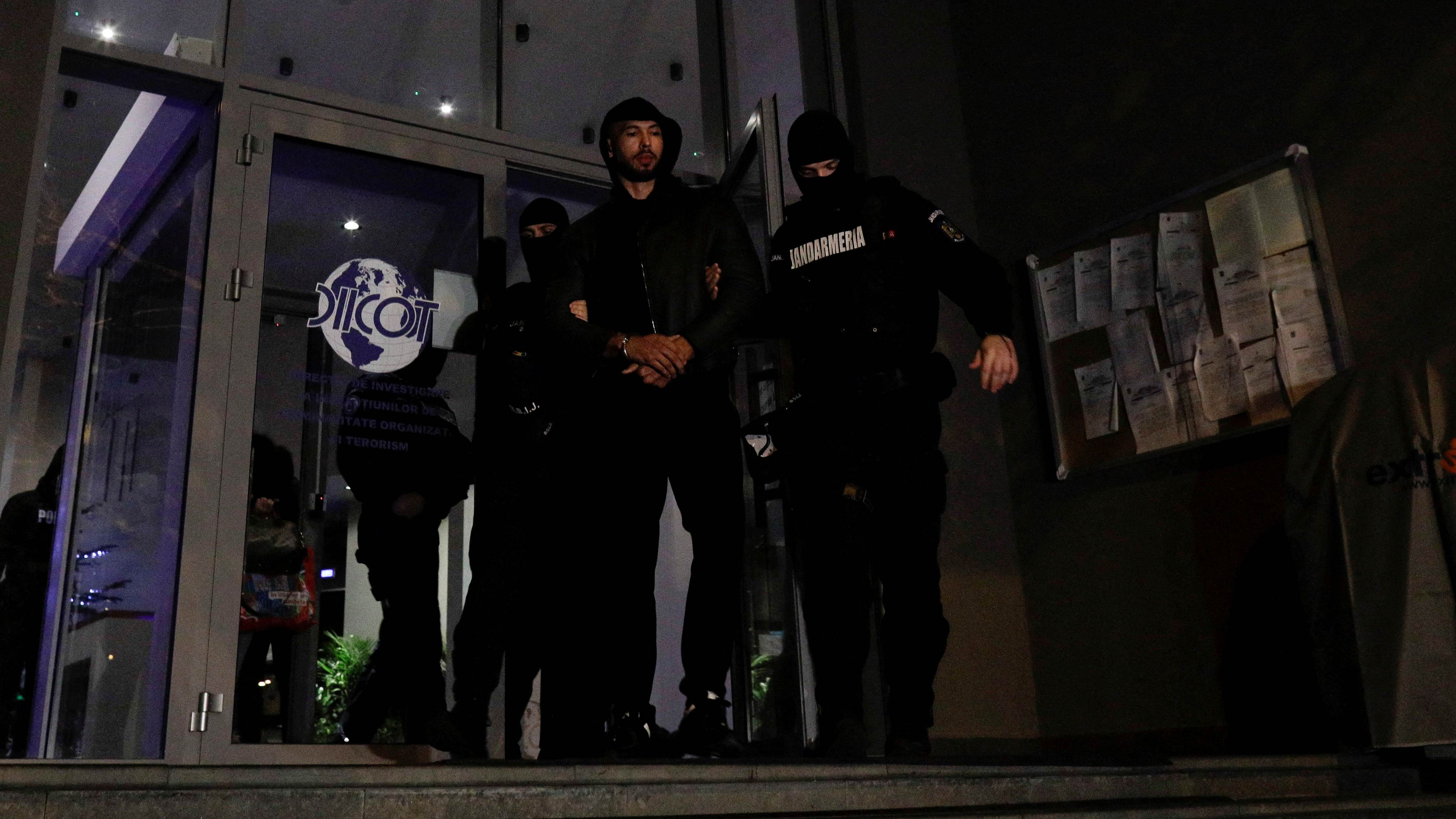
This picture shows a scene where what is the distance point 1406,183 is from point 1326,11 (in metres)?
0.56

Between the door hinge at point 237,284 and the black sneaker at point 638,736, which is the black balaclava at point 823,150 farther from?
the door hinge at point 237,284

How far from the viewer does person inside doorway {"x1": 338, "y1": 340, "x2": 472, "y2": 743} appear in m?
3.10

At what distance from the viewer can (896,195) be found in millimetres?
2881

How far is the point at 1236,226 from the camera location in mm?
3428

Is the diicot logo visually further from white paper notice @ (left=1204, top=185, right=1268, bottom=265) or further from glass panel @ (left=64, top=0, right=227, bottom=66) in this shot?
white paper notice @ (left=1204, top=185, right=1268, bottom=265)

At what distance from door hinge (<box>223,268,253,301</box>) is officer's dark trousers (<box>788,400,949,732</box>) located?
1546mm

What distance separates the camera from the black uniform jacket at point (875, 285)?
273 cm

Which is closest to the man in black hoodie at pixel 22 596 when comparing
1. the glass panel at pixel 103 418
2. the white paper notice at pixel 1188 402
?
the glass panel at pixel 103 418

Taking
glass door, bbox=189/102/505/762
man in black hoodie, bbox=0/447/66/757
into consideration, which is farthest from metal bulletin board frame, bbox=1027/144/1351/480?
man in black hoodie, bbox=0/447/66/757

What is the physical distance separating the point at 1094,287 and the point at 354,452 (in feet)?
7.52

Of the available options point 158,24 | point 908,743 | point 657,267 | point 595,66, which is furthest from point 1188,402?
point 158,24

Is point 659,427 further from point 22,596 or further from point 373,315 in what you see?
point 22,596

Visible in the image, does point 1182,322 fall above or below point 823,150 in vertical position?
below

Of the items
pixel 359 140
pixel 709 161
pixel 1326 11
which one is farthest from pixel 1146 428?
pixel 359 140
